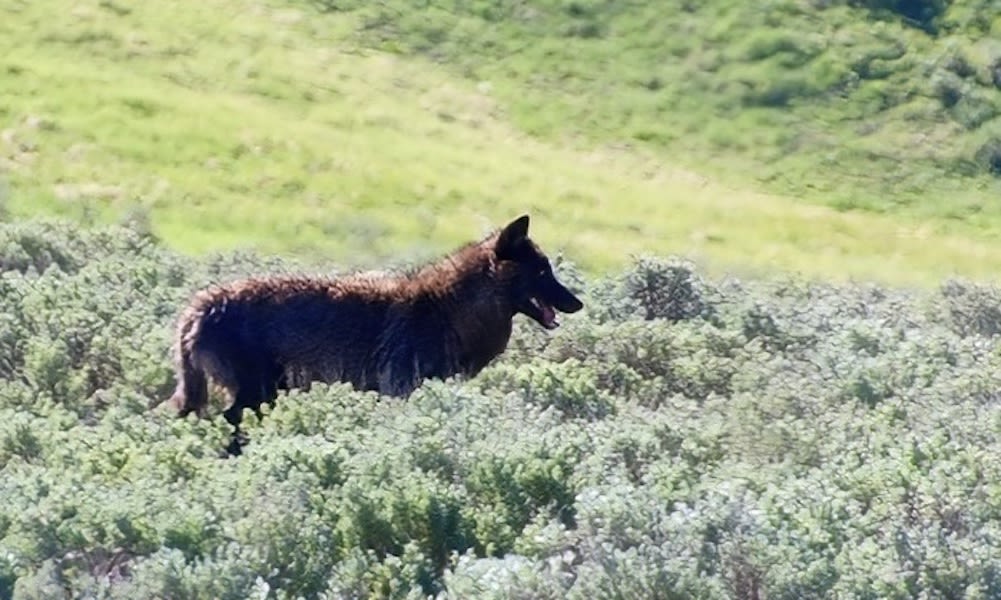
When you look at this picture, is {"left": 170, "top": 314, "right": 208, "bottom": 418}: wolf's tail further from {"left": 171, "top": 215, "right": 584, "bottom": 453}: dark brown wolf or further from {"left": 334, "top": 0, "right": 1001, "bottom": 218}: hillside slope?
{"left": 334, "top": 0, "right": 1001, "bottom": 218}: hillside slope

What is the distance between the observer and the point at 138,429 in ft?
30.7

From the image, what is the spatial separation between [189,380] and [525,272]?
242cm

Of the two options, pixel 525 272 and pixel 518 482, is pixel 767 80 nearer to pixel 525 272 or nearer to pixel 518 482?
pixel 525 272

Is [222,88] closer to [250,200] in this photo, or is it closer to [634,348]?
[250,200]

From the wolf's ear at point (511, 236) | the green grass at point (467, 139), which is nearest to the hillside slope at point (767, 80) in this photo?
the green grass at point (467, 139)

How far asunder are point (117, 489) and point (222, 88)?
4708 centimetres

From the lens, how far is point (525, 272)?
12.3m

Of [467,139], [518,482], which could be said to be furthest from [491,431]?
[467,139]

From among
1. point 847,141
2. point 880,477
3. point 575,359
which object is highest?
point 880,477

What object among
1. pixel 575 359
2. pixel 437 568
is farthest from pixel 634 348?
pixel 437 568

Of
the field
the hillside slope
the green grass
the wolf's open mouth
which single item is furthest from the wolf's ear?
the hillside slope

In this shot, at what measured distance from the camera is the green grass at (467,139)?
43.0m

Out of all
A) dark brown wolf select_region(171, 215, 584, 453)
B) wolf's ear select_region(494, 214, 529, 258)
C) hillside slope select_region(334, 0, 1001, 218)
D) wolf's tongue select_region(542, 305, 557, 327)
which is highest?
wolf's ear select_region(494, 214, 529, 258)

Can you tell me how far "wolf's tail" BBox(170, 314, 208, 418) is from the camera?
10.9 m
